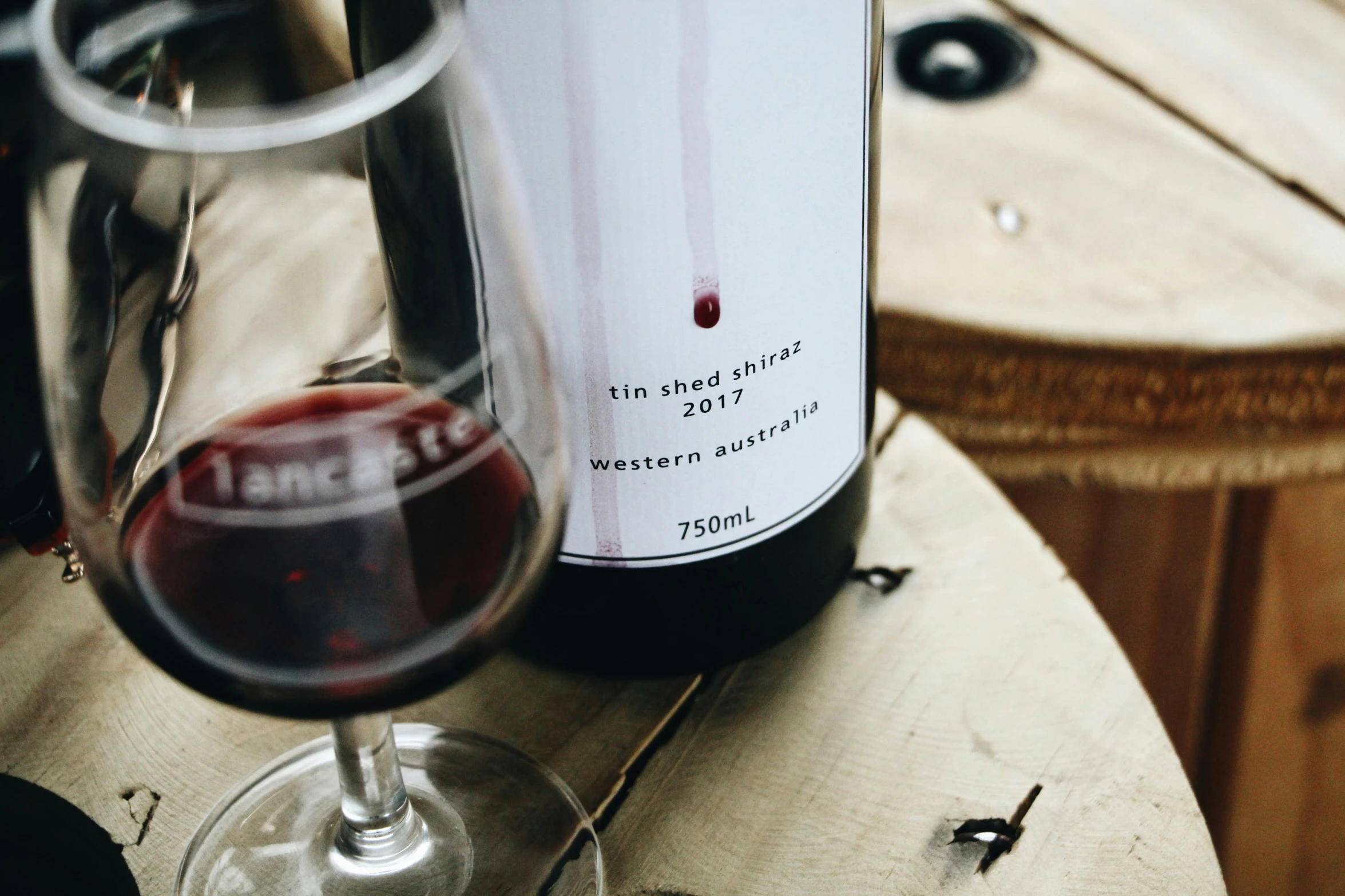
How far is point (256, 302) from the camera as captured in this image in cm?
28

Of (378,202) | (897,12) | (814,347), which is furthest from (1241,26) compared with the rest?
(378,202)

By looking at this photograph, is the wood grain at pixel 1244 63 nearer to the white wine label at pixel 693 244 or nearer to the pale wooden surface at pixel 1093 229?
the pale wooden surface at pixel 1093 229

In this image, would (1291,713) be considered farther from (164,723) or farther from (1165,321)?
(164,723)

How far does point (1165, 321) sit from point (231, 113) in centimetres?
43

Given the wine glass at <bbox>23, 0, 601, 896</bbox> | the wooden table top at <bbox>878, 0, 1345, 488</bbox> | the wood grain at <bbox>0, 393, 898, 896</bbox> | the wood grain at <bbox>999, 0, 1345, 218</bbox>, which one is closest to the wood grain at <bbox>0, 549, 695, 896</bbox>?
the wood grain at <bbox>0, 393, 898, 896</bbox>

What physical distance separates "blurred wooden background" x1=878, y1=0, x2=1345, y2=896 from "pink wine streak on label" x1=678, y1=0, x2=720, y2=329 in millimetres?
267

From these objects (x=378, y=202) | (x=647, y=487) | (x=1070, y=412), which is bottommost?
(x=1070, y=412)

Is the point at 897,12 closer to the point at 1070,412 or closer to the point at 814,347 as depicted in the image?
the point at 1070,412

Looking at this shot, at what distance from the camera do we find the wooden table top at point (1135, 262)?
0.57 m

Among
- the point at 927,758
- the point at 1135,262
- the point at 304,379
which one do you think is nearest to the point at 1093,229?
the point at 1135,262

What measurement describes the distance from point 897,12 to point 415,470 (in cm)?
55

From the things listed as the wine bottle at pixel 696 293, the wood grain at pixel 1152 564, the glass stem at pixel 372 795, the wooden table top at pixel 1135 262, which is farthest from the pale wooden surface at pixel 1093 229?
the glass stem at pixel 372 795

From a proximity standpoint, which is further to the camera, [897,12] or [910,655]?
[897,12]

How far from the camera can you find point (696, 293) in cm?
33
